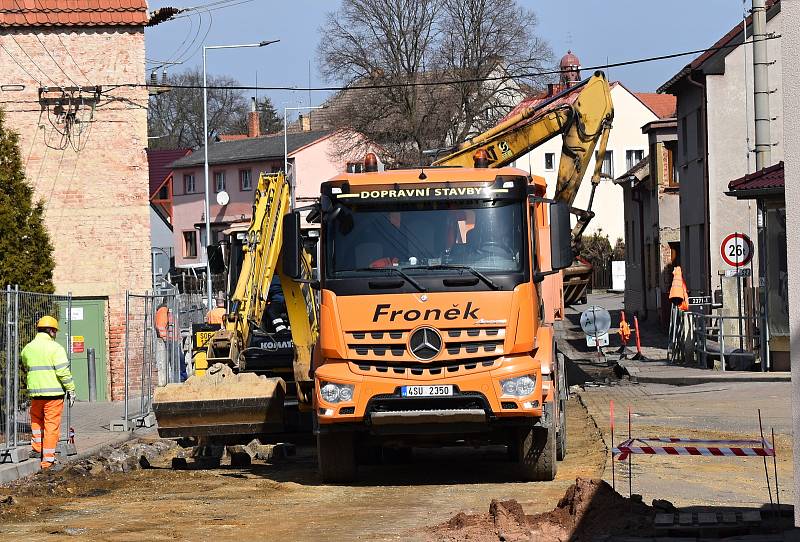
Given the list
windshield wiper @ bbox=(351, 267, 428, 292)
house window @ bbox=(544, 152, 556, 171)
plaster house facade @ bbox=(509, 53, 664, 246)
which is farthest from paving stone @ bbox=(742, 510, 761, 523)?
plaster house facade @ bbox=(509, 53, 664, 246)

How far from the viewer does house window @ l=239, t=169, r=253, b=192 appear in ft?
257

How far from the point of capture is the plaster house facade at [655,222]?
47.1 meters

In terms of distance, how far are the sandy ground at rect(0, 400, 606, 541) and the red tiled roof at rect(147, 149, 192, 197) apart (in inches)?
2668

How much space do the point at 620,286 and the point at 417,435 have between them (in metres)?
61.3

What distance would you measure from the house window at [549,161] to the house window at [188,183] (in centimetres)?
2088

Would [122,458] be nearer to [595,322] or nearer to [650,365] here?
[595,322]

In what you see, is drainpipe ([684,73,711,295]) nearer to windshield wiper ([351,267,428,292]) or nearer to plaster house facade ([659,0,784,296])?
plaster house facade ([659,0,784,296])

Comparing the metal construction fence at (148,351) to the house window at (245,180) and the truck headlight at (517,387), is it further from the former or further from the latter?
the house window at (245,180)

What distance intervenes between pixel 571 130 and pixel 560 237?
8.44m

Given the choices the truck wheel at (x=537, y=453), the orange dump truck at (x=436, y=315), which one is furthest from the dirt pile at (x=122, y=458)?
the truck wheel at (x=537, y=453)

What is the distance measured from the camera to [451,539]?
388 inches

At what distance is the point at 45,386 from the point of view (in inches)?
655

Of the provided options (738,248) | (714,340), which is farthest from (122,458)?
(714,340)

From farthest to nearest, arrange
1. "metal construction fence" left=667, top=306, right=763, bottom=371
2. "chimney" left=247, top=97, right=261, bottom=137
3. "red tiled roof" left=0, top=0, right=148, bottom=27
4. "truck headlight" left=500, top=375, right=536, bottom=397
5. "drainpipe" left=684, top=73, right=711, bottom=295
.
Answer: "chimney" left=247, top=97, right=261, bottom=137, "drainpipe" left=684, top=73, right=711, bottom=295, "red tiled roof" left=0, top=0, right=148, bottom=27, "metal construction fence" left=667, top=306, right=763, bottom=371, "truck headlight" left=500, top=375, right=536, bottom=397
